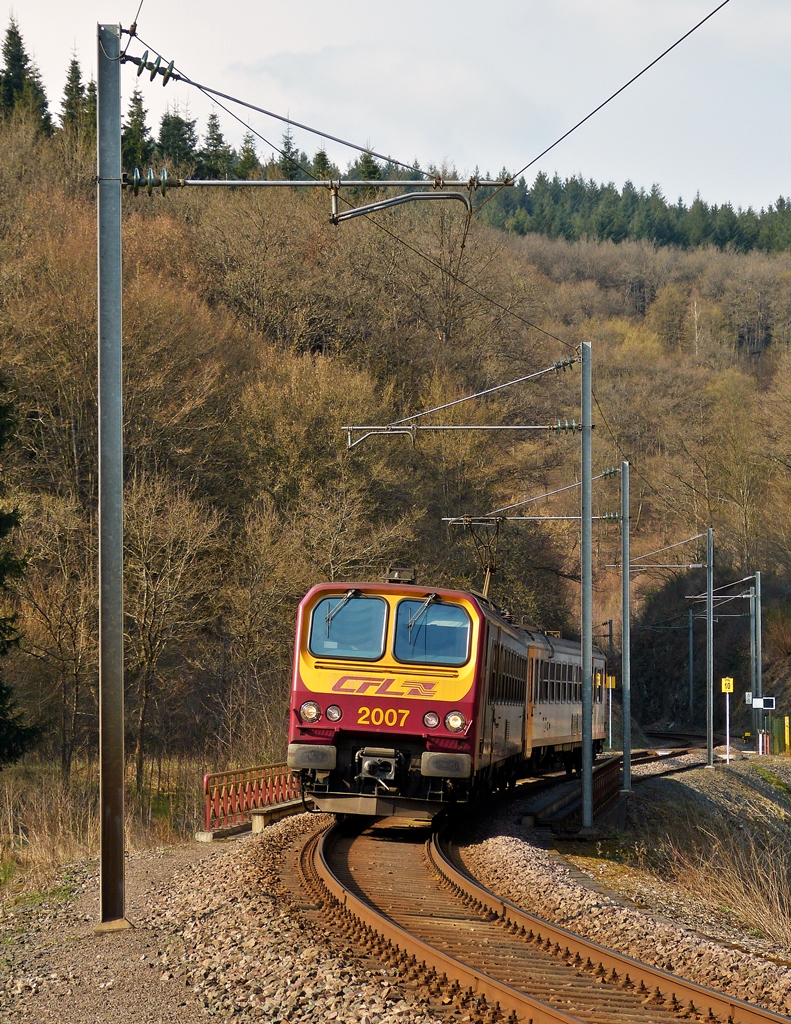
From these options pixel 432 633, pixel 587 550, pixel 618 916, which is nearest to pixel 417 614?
pixel 432 633

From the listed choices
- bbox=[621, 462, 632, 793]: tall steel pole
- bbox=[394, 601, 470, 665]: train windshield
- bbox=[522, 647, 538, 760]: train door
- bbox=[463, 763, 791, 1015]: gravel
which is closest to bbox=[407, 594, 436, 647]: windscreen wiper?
bbox=[394, 601, 470, 665]: train windshield

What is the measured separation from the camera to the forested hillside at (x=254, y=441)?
1174 inches

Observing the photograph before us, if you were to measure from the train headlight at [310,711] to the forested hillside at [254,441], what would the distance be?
7880 mm

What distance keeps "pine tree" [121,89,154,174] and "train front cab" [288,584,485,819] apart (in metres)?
44.4

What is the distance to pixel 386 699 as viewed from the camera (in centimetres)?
1306

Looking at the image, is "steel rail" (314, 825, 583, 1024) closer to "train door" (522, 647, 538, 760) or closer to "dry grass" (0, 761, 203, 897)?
"dry grass" (0, 761, 203, 897)

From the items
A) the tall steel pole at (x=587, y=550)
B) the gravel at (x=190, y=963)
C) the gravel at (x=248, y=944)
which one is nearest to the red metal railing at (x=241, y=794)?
the gravel at (x=248, y=944)

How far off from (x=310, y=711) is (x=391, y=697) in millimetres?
925

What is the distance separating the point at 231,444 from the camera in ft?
113

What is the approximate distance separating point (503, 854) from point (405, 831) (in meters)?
2.41

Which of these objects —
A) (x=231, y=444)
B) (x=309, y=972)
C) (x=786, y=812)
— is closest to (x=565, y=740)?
(x=786, y=812)

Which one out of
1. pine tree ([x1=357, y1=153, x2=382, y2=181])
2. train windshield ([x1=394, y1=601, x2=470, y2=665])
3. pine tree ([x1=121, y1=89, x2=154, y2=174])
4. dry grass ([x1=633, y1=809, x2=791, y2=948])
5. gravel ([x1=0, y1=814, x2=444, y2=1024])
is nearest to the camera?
A: gravel ([x1=0, y1=814, x2=444, y2=1024])

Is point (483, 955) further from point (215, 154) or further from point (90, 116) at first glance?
point (215, 154)

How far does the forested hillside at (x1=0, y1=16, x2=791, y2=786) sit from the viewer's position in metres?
29.8
